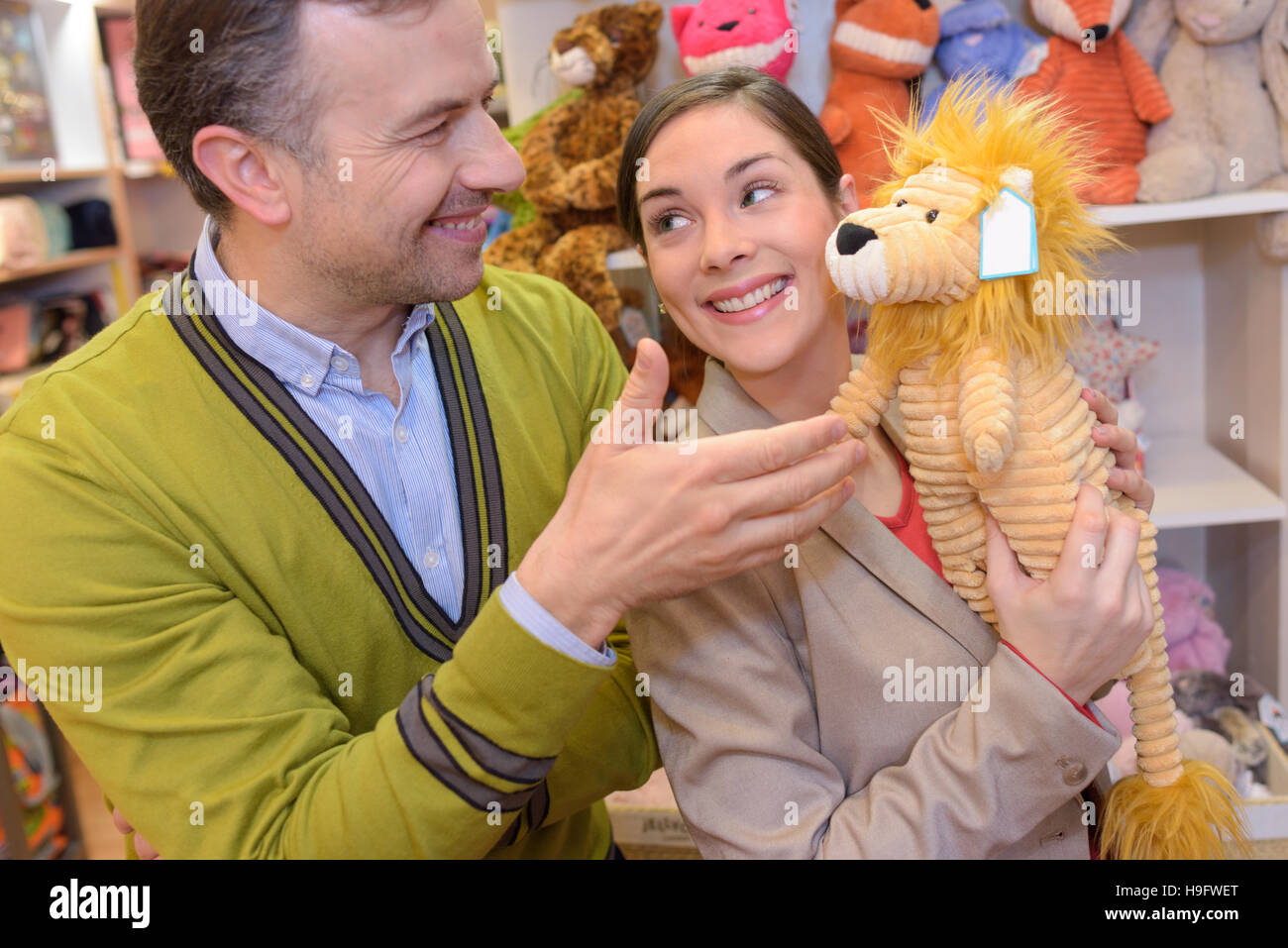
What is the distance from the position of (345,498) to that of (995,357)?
61 cm

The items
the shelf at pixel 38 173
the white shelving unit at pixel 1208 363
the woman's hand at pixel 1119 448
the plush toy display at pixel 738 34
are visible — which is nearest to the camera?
the woman's hand at pixel 1119 448

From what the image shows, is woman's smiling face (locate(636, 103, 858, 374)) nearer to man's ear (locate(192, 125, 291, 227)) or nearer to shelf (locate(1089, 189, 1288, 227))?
man's ear (locate(192, 125, 291, 227))

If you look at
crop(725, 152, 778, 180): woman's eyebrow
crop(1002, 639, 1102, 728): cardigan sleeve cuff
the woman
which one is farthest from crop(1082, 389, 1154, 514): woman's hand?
crop(725, 152, 778, 180): woman's eyebrow

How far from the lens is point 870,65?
182 cm

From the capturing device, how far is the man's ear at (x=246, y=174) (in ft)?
3.26

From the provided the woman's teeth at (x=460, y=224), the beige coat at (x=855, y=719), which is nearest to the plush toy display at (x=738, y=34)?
the woman's teeth at (x=460, y=224)

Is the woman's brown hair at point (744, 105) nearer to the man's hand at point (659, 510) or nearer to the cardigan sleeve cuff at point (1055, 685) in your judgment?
the man's hand at point (659, 510)

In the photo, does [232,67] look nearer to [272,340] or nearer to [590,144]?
[272,340]

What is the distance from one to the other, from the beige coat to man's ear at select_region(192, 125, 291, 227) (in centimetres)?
54

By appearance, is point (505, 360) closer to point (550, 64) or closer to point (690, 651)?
point (690, 651)

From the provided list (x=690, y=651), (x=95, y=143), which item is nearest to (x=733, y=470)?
(x=690, y=651)

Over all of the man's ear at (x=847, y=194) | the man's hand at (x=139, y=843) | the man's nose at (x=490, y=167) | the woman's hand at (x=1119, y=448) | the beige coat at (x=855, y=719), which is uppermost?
the man's nose at (x=490, y=167)
